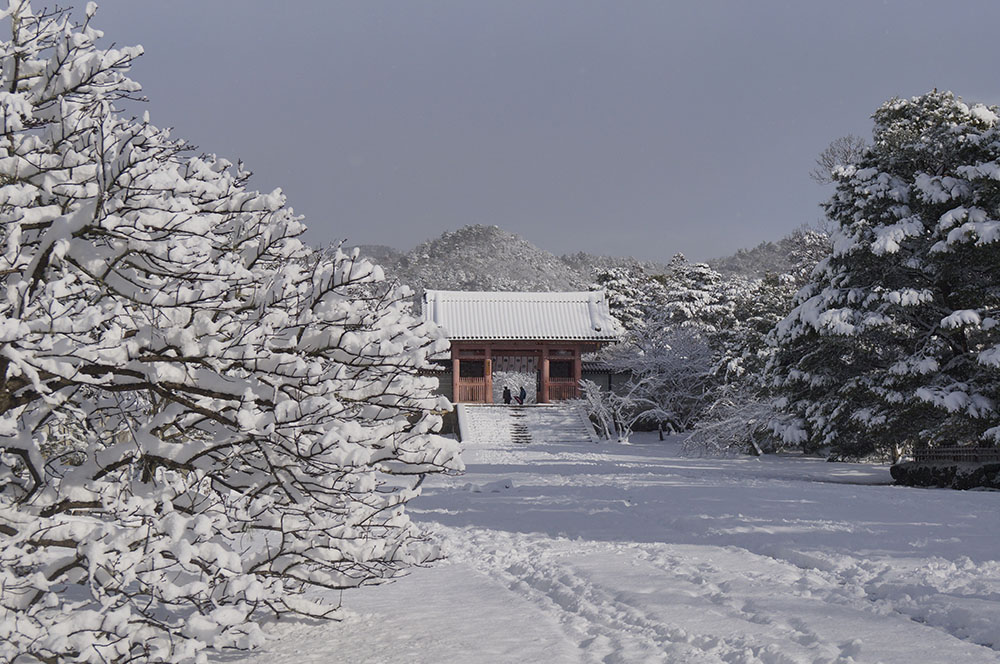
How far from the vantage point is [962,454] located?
1616cm

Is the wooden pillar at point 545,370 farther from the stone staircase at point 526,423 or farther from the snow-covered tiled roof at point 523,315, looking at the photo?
the stone staircase at point 526,423

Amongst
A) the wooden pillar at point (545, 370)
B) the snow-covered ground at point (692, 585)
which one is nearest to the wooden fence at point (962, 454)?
the snow-covered ground at point (692, 585)

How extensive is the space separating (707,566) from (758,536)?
1803 mm

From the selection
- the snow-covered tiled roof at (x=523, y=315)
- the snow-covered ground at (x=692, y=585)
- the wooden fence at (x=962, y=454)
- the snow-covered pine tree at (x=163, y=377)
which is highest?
the snow-covered tiled roof at (x=523, y=315)

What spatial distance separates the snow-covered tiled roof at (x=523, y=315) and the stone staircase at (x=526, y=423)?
3221 mm

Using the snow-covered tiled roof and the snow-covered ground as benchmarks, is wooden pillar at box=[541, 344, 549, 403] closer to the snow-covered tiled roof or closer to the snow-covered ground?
the snow-covered tiled roof

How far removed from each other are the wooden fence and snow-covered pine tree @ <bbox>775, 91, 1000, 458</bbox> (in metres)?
0.20

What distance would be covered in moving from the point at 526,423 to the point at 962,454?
18.6m

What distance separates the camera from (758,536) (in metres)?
9.45

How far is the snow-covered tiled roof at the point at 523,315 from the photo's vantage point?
119ft

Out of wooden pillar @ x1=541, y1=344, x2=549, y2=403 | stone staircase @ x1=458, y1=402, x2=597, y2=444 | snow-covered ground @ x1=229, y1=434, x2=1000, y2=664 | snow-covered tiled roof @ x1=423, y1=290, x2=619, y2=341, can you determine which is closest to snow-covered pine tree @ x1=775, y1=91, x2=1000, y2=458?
snow-covered ground @ x1=229, y1=434, x2=1000, y2=664

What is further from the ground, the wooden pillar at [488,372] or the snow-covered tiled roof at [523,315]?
the snow-covered tiled roof at [523,315]

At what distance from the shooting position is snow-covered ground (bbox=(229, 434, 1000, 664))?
527 cm

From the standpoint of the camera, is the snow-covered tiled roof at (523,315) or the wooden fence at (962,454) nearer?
the wooden fence at (962,454)
